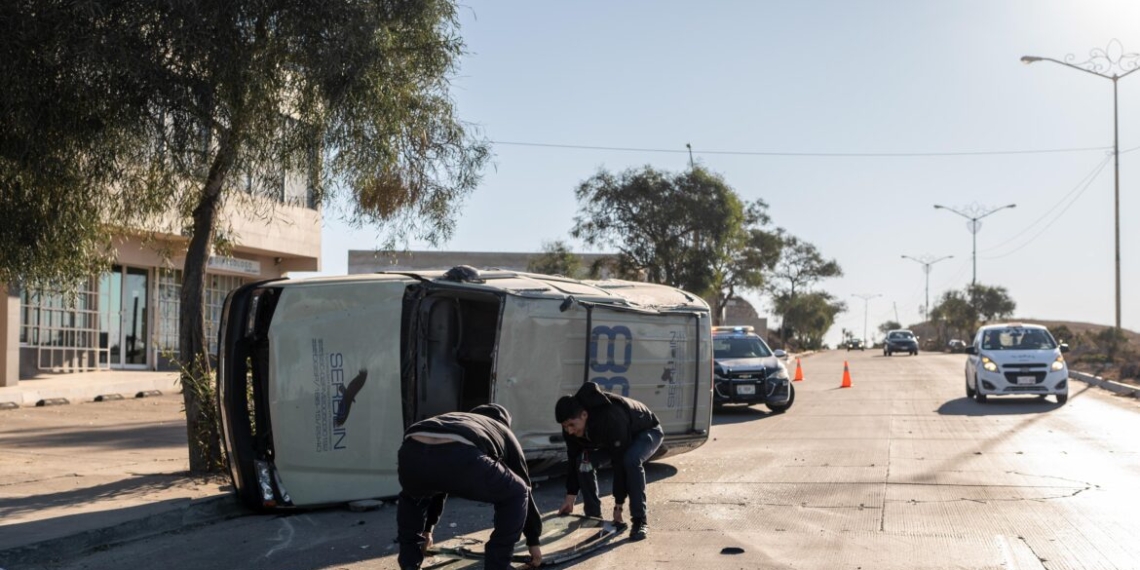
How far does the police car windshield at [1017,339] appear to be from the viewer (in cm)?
2264

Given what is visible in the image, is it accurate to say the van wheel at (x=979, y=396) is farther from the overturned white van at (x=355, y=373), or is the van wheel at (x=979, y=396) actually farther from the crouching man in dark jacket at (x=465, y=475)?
the crouching man in dark jacket at (x=465, y=475)

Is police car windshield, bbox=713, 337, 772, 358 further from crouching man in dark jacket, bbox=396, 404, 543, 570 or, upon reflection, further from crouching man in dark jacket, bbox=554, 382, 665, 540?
crouching man in dark jacket, bbox=396, 404, 543, 570

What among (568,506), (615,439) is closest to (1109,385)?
(568,506)

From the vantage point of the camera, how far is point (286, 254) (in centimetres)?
2992

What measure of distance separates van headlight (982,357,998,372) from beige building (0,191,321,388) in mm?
13459

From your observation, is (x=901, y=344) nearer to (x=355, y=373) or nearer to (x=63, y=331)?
(x=63, y=331)

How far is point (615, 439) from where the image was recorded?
827 centimetres

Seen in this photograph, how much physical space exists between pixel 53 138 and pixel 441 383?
14.0ft

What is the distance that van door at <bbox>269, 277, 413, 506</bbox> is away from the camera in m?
9.55

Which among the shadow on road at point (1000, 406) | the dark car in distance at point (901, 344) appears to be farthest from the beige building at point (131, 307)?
the dark car in distance at point (901, 344)

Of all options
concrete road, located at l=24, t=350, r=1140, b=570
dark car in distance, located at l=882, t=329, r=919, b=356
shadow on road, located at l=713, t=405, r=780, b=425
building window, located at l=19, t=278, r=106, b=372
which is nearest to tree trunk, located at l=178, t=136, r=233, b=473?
concrete road, located at l=24, t=350, r=1140, b=570

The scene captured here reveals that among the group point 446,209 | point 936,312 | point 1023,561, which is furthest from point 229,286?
point 936,312

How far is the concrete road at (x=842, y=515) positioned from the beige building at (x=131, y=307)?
11.7 meters

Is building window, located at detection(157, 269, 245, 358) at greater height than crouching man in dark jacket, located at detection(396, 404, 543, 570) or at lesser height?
greater
